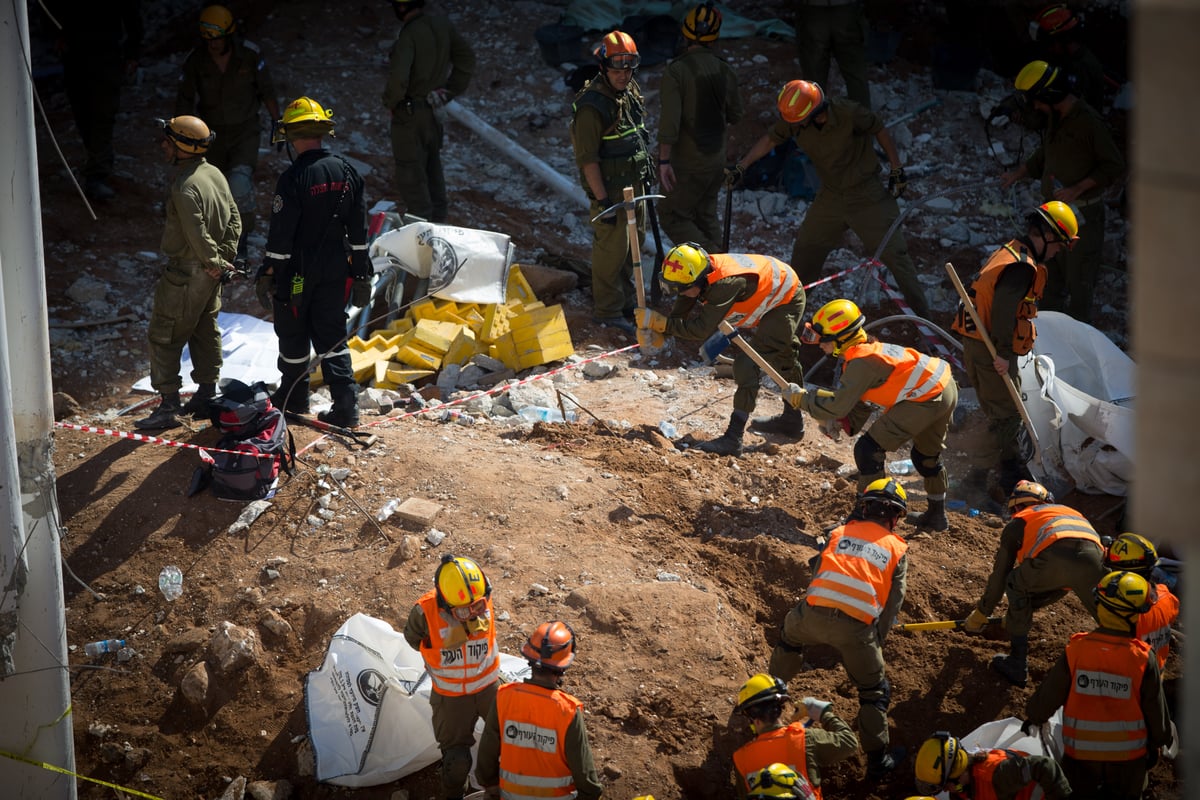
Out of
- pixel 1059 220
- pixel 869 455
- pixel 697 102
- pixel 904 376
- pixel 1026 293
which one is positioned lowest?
pixel 869 455

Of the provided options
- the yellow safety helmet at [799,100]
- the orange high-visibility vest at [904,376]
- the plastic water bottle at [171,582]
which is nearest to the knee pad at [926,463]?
the orange high-visibility vest at [904,376]

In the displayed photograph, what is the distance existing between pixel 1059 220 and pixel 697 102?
3282 millimetres

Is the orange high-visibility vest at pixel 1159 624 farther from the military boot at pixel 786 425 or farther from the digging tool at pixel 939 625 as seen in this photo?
the military boot at pixel 786 425

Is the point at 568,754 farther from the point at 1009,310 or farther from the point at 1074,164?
the point at 1074,164

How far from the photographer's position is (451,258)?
28.8 ft

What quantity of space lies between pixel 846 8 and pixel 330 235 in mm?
6230

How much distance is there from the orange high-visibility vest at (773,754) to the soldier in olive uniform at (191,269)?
440cm

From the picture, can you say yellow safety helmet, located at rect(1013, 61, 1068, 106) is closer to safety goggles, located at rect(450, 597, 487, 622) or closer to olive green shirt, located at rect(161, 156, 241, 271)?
olive green shirt, located at rect(161, 156, 241, 271)

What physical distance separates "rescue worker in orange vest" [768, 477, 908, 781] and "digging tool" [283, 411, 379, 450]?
3.05 m

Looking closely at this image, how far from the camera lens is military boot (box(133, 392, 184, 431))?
23.4ft

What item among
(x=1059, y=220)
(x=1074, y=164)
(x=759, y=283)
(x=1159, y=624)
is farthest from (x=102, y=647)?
(x=1074, y=164)

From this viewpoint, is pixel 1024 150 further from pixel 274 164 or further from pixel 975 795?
pixel 975 795

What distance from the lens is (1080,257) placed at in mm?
8602

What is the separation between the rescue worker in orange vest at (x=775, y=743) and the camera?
4.55m
